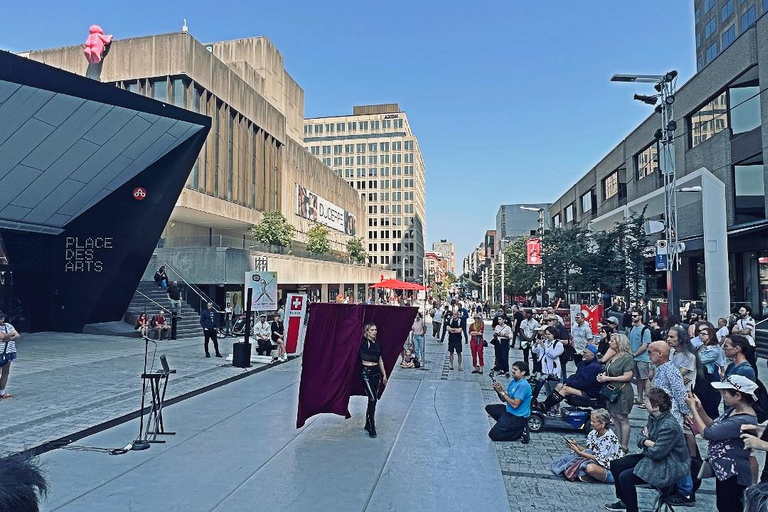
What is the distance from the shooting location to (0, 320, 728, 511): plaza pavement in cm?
565

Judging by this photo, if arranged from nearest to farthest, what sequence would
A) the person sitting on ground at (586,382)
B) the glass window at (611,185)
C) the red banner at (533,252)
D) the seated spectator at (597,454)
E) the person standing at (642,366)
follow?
the seated spectator at (597,454), the person sitting on ground at (586,382), the person standing at (642,366), the red banner at (533,252), the glass window at (611,185)

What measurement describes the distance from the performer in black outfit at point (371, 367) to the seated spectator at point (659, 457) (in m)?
4.07

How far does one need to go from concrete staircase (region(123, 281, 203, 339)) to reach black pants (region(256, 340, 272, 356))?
6880 mm

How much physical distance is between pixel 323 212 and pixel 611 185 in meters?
29.4

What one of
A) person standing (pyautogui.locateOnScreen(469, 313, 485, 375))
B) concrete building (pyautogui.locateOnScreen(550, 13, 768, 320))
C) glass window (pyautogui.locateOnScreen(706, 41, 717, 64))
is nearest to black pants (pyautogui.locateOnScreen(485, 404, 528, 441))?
person standing (pyautogui.locateOnScreen(469, 313, 485, 375))

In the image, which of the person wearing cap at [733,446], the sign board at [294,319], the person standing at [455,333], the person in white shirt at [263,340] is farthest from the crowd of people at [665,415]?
the person in white shirt at [263,340]

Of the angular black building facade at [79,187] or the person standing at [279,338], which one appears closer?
the angular black building facade at [79,187]

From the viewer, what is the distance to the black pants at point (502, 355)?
1391 cm

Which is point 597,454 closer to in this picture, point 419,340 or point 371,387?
point 371,387

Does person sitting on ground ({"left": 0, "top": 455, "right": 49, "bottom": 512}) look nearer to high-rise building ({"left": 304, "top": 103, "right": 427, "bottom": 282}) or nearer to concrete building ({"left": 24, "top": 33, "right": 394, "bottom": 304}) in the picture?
concrete building ({"left": 24, "top": 33, "right": 394, "bottom": 304})

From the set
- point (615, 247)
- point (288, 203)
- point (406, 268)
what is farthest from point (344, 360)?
point (406, 268)

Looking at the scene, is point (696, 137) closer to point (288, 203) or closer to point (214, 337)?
point (214, 337)

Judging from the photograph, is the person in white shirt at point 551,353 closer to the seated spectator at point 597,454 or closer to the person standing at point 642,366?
the person standing at point 642,366

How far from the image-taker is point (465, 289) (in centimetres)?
11788
